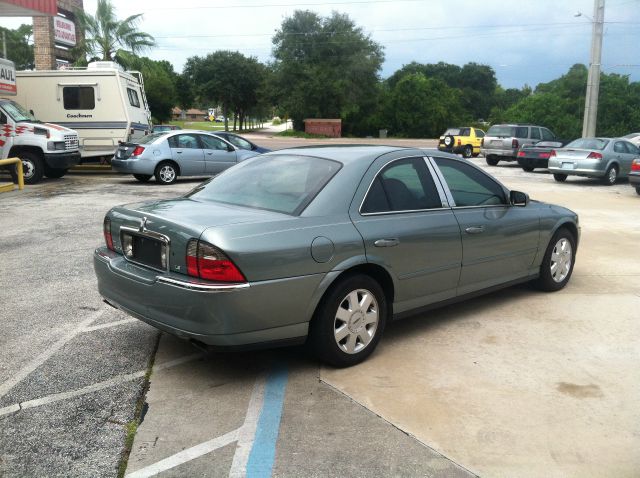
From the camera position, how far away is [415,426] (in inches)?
142

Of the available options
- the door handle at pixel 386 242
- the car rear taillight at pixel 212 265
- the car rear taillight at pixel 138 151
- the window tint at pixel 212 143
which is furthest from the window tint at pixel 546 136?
the car rear taillight at pixel 212 265

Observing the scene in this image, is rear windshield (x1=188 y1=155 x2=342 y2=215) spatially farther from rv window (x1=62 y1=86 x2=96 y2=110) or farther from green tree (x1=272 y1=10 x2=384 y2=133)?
green tree (x1=272 y1=10 x2=384 y2=133)

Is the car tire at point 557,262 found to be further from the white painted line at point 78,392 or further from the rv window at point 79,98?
the rv window at point 79,98

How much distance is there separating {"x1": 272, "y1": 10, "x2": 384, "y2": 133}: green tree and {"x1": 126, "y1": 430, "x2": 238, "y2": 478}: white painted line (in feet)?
187

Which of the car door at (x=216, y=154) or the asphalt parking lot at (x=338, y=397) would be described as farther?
the car door at (x=216, y=154)

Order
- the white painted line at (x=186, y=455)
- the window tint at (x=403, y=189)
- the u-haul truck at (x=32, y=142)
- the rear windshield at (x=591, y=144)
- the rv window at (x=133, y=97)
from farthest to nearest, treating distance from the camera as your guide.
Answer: the rv window at (x=133, y=97) → the rear windshield at (x=591, y=144) → the u-haul truck at (x=32, y=142) → the window tint at (x=403, y=189) → the white painted line at (x=186, y=455)

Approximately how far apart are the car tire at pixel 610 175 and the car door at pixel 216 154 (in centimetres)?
1067

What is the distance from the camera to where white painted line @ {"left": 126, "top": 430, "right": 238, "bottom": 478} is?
311 centimetres

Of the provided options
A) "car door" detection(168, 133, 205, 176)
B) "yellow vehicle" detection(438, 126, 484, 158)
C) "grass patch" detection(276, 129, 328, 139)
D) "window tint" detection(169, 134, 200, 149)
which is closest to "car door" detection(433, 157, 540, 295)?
"car door" detection(168, 133, 205, 176)

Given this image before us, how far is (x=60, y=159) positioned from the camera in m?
16.4

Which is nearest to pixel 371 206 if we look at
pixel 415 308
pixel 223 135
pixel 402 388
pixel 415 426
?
pixel 415 308

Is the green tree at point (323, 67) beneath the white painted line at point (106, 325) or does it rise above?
above

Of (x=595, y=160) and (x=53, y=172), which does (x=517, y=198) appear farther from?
(x=53, y=172)

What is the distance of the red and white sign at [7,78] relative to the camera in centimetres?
1695
